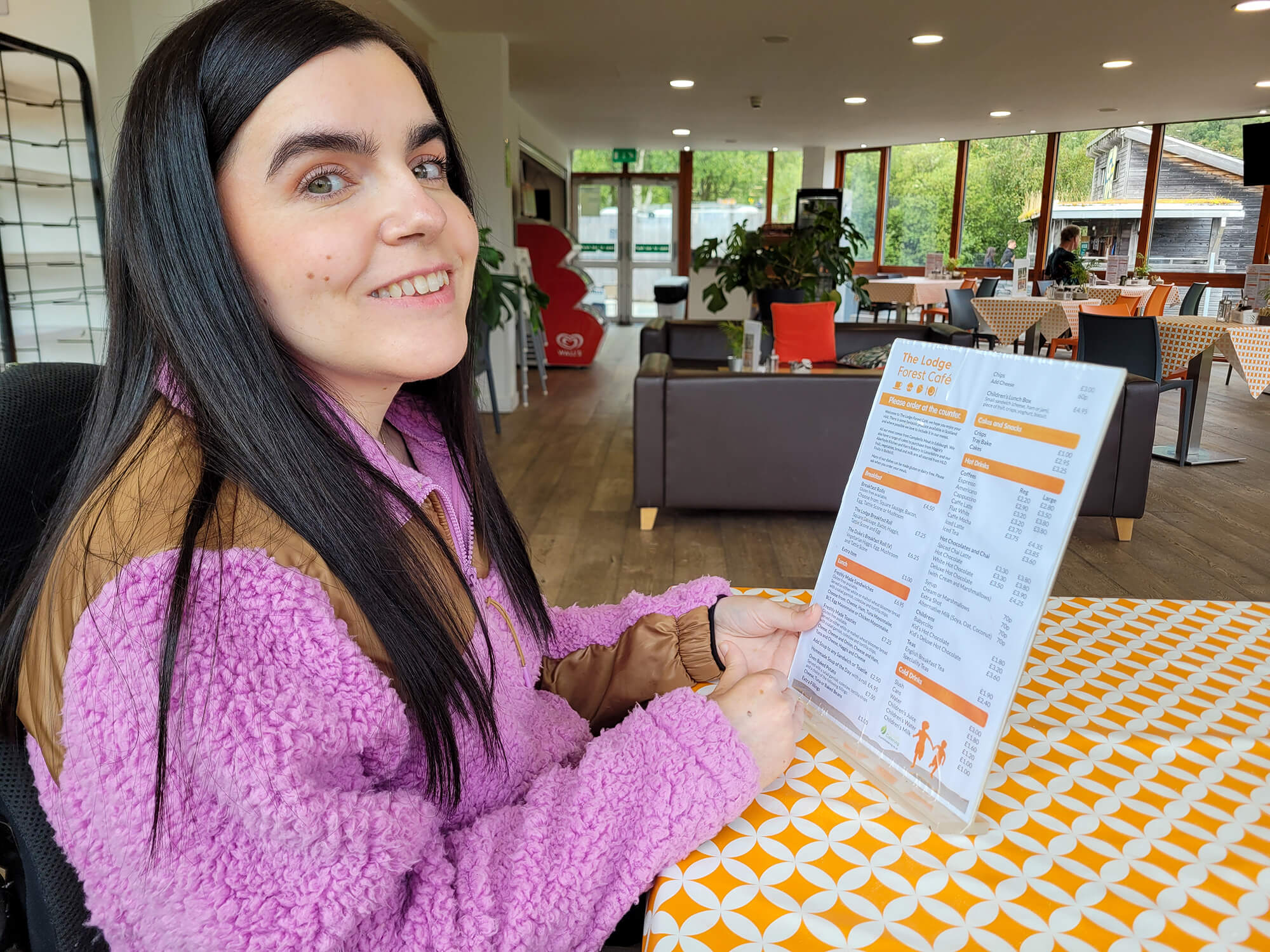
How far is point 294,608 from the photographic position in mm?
596

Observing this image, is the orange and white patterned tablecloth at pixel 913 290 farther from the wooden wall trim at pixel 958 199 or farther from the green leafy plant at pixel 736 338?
the green leafy plant at pixel 736 338

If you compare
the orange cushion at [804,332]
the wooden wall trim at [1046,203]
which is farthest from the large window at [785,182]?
the orange cushion at [804,332]

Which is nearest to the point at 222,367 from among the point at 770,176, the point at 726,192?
the point at 726,192

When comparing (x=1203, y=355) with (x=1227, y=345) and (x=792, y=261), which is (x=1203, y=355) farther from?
(x=792, y=261)

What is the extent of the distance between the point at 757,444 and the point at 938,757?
10.8 ft

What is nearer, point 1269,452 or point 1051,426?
point 1051,426

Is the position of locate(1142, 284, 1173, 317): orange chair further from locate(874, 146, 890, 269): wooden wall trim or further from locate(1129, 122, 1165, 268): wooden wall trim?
locate(874, 146, 890, 269): wooden wall trim

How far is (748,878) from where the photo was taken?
63 centimetres

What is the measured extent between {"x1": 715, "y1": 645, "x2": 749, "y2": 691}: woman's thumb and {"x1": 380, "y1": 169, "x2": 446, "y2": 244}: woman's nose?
55 centimetres

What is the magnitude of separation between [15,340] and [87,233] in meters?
0.60

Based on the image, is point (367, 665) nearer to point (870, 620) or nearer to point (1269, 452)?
point (870, 620)

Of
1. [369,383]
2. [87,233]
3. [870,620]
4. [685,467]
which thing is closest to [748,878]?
[870,620]

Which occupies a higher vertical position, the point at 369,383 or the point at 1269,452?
the point at 369,383

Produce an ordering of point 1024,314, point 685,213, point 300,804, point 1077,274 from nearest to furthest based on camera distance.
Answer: point 300,804 → point 1024,314 → point 1077,274 → point 685,213
